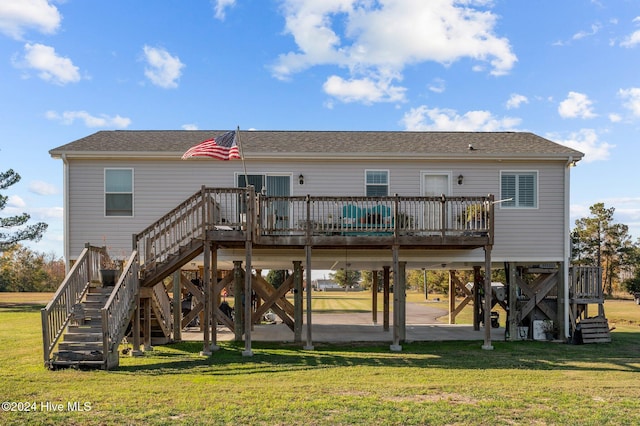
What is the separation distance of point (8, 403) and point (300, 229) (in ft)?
26.5

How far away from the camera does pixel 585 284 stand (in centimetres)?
1759

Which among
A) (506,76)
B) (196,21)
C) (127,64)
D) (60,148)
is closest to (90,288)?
(60,148)

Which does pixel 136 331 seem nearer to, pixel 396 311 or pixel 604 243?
pixel 396 311

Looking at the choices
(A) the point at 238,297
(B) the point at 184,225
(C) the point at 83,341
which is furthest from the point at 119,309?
(A) the point at 238,297

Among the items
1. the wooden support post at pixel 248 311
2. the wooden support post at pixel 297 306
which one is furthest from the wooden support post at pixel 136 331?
the wooden support post at pixel 297 306

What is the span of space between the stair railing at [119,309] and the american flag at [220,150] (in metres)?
2.91

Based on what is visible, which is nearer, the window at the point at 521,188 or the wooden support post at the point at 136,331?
the wooden support post at the point at 136,331

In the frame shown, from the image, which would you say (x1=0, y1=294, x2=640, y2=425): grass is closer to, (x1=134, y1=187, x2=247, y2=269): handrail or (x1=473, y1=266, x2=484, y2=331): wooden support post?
(x1=134, y1=187, x2=247, y2=269): handrail

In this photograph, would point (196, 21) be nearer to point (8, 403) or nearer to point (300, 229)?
point (300, 229)

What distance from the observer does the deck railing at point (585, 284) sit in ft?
57.2

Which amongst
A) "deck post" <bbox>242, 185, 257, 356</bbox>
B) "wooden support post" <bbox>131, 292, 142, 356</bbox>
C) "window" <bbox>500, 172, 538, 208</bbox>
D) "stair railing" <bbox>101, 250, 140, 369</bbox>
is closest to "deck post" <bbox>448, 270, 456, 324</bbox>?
"window" <bbox>500, 172, 538, 208</bbox>

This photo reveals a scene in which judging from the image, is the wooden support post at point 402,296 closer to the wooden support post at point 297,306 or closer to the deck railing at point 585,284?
the wooden support post at point 297,306

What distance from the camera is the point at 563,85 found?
19.2 metres

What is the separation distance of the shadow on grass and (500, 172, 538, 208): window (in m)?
4.28
